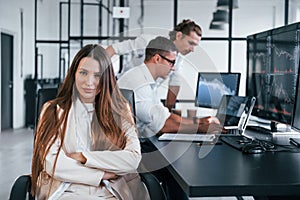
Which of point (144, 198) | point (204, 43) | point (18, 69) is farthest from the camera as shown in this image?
point (18, 69)

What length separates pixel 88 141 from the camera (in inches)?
78.1

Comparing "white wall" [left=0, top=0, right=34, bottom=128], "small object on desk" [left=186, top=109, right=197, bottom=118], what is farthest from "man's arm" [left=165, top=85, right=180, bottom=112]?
"white wall" [left=0, top=0, right=34, bottom=128]

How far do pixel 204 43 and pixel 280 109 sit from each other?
17.2ft

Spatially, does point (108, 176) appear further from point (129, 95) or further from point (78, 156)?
point (129, 95)

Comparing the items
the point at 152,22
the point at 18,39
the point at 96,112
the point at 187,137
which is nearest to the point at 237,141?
the point at 187,137

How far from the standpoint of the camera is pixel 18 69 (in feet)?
30.4

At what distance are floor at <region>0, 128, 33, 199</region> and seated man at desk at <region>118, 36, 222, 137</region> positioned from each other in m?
2.11

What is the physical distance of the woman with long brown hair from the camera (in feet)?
5.93

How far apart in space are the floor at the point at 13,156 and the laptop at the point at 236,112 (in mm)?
1155

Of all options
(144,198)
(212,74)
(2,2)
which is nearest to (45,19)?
(2,2)

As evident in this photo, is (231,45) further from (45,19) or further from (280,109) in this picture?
(280,109)

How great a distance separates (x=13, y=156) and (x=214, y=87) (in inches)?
147

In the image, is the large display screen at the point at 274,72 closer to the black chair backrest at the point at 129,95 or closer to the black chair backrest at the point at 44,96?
the black chair backrest at the point at 129,95

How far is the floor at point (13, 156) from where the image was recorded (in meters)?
4.62
